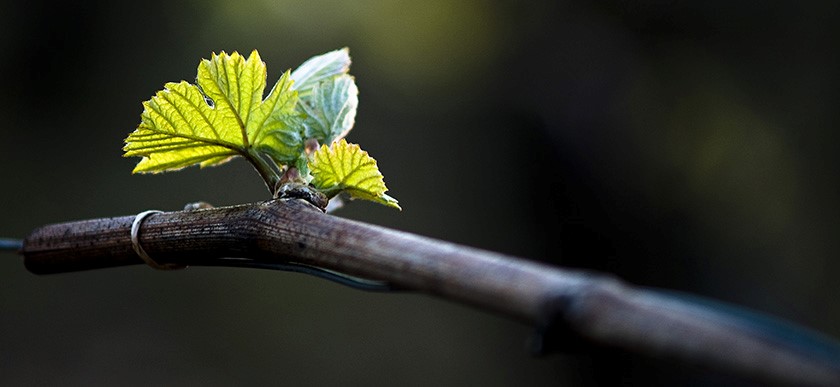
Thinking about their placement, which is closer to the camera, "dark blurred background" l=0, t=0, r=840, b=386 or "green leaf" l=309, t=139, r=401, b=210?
"green leaf" l=309, t=139, r=401, b=210

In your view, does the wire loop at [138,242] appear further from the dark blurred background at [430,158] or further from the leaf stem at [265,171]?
the dark blurred background at [430,158]

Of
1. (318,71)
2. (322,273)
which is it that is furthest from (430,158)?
(322,273)

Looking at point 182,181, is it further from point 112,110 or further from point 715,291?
point 715,291

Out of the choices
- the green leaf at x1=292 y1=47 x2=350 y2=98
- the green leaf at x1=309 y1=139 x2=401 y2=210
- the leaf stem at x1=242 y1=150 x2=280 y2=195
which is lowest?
the leaf stem at x1=242 y1=150 x2=280 y2=195

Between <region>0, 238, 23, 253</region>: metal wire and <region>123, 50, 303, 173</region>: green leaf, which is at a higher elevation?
<region>123, 50, 303, 173</region>: green leaf

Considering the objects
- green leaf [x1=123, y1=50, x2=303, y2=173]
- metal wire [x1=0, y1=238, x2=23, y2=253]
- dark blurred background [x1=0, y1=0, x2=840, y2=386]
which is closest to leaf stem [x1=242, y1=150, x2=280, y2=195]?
green leaf [x1=123, y1=50, x2=303, y2=173]

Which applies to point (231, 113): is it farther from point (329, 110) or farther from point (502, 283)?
point (502, 283)

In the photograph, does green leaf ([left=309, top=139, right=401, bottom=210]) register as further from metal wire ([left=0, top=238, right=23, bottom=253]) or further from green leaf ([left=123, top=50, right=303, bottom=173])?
metal wire ([left=0, top=238, right=23, bottom=253])
